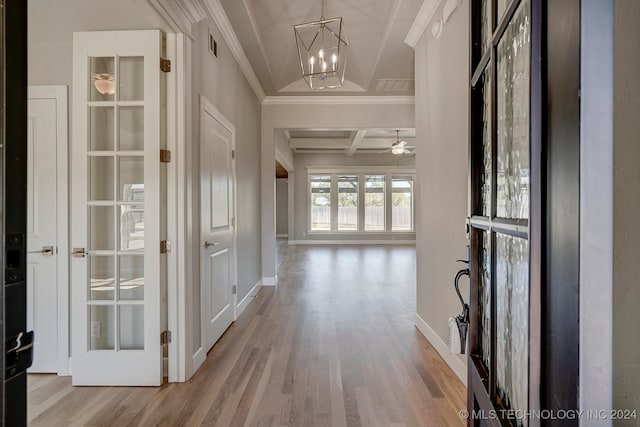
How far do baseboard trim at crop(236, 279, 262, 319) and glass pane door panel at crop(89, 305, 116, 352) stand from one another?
1.53 metres

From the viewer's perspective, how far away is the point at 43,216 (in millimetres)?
2434


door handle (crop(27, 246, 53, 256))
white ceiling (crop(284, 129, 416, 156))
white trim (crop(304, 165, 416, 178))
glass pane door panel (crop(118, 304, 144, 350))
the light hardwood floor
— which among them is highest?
white ceiling (crop(284, 129, 416, 156))

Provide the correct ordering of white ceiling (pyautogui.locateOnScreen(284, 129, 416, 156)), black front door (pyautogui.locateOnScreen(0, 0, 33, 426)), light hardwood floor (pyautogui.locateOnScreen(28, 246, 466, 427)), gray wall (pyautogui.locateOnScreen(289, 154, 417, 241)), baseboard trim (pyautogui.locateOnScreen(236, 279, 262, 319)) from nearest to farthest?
black front door (pyautogui.locateOnScreen(0, 0, 33, 426)) → light hardwood floor (pyautogui.locateOnScreen(28, 246, 466, 427)) → baseboard trim (pyautogui.locateOnScreen(236, 279, 262, 319)) → white ceiling (pyautogui.locateOnScreen(284, 129, 416, 156)) → gray wall (pyautogui.locateOnScreen(289, 154, 417, 241))

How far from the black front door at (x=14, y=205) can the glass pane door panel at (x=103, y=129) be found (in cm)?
188

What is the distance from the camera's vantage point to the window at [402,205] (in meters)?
11.5

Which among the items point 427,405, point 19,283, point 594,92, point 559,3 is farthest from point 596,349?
point 427,405

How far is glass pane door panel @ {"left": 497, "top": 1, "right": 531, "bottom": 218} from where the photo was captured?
0.76 meters

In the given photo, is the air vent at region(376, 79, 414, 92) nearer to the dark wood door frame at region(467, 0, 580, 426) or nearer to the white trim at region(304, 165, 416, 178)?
the dark wood door frame at region(467, 0, 580, 426)

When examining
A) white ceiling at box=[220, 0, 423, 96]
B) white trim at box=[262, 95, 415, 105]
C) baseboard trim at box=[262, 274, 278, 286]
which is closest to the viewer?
white ceiling at box=[220, 0, 423, 96]

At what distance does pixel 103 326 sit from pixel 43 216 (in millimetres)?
951

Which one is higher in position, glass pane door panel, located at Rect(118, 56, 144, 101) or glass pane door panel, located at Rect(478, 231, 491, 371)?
glass pane door panel, located at Rect(118, 56, 144, 101)

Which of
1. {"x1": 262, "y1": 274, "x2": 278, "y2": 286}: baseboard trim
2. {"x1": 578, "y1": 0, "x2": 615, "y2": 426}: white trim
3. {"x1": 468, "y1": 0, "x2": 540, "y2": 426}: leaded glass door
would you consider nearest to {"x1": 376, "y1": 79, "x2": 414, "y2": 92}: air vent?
{"x1": 262, "y1": 274, "x2": 278, "y2": 286}: baseboard trim

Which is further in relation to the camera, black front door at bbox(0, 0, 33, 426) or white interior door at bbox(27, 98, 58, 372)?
white interior door at bbox(27, 98, 58, 372)
